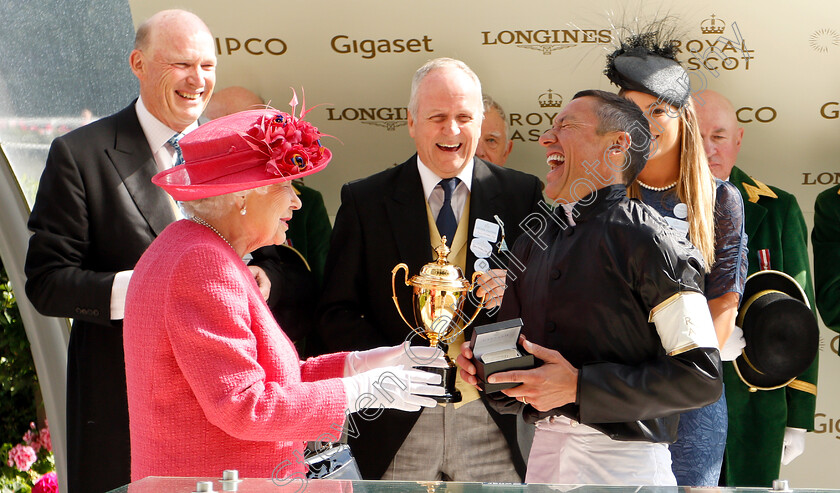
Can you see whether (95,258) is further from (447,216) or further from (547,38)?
(547,38)

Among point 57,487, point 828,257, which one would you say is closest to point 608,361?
point 828,257

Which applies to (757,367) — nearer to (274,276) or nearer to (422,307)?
(422,307)

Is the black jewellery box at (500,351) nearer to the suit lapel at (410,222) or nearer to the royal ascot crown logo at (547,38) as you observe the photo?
the suit lapel at (410,222)

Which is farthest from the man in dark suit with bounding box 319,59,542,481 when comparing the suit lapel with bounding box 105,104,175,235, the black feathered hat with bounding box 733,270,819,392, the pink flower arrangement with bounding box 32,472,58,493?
the pink flower arrangement with bounding box 32,472,58,493

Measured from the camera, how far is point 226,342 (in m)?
2.34

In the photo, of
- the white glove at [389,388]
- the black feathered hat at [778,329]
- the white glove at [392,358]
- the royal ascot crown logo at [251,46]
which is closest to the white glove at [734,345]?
the black feathered hat at [778,329]

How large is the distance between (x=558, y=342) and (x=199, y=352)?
1.08 meters

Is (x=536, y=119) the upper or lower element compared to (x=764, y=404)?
upper

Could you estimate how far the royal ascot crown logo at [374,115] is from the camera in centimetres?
529

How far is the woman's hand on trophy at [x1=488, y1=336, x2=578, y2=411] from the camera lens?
2.62m

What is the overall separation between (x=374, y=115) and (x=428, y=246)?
1.52 metres

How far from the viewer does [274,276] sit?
4.18 meters

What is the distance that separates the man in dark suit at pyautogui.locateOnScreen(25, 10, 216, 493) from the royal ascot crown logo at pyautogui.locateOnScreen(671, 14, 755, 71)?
2.74 m

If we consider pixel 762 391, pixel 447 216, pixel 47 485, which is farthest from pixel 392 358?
pixel 47 485
